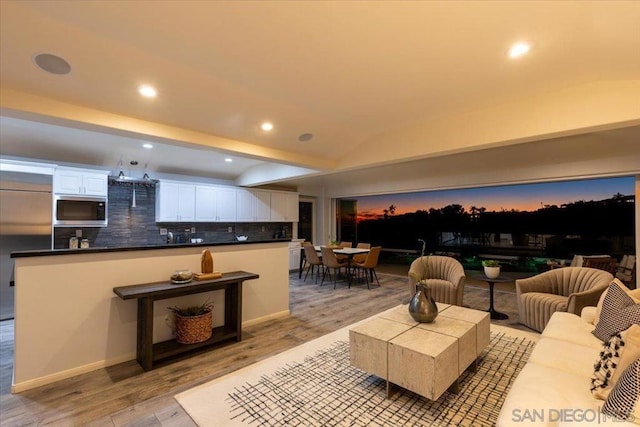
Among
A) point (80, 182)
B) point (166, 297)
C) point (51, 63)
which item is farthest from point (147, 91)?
point (80, 182)

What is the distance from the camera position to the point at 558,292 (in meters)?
3.94

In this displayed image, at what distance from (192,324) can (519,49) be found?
3.82 m

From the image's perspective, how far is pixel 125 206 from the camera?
18.4 feet

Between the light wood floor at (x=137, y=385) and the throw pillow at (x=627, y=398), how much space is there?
2.42 m

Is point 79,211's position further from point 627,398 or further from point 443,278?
point 627,398

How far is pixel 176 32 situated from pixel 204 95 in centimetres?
89

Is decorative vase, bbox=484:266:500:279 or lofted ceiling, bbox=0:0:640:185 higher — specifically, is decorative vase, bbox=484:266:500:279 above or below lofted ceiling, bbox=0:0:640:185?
below

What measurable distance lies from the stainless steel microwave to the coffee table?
15.1 ft

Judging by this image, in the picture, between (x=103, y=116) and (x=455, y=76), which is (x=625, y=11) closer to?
(x=455, y=76)

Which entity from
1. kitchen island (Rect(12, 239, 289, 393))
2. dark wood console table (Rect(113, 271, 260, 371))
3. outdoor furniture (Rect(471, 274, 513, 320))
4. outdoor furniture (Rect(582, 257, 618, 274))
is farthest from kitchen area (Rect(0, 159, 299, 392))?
outdoor furniture (Rect(582, 257, 618, 274))

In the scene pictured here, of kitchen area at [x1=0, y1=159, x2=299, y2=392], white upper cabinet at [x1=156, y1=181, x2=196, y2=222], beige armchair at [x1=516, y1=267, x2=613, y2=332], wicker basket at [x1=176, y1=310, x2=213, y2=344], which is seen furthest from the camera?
white upper cabinet at [x1=156, y1=181, x2=196, y2=222]

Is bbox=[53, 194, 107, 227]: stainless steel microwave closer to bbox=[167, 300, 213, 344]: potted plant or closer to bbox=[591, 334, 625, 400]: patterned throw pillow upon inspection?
bbox=[167, 300, 213, 344]: potted plant

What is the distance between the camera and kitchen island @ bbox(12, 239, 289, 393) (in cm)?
256

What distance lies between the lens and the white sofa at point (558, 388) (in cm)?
150
